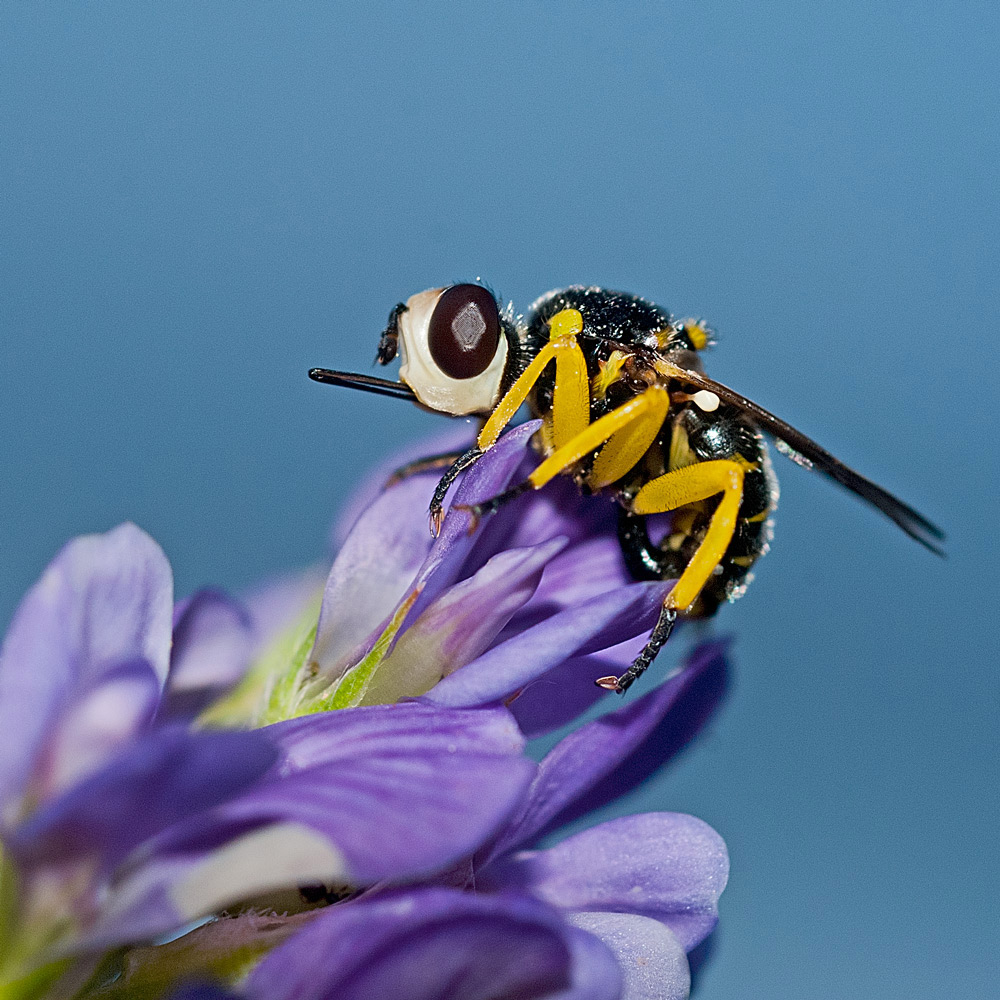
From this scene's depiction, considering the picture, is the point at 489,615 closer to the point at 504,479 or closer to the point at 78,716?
the point at 504,479

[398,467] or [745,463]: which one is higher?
[745,463]

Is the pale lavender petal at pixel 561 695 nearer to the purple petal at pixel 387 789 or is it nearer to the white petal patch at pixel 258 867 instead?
the purple petal at pixel 387 789

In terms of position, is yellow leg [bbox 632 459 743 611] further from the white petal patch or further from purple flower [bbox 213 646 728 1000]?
the white petal patch

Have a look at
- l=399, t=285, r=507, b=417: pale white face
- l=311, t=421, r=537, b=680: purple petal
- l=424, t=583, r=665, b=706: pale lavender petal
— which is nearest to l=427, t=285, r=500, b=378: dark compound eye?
l=399, t=285, r=507, b=417: pale white face

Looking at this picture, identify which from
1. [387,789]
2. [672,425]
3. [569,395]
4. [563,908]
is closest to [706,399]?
[672,425]

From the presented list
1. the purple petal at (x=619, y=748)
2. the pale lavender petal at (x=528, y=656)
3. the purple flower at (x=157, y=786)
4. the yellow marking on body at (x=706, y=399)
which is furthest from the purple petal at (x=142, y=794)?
the yellow marking on body at (x=706, y=399)

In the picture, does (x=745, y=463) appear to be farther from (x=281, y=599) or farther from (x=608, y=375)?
(x=281, y=599)
